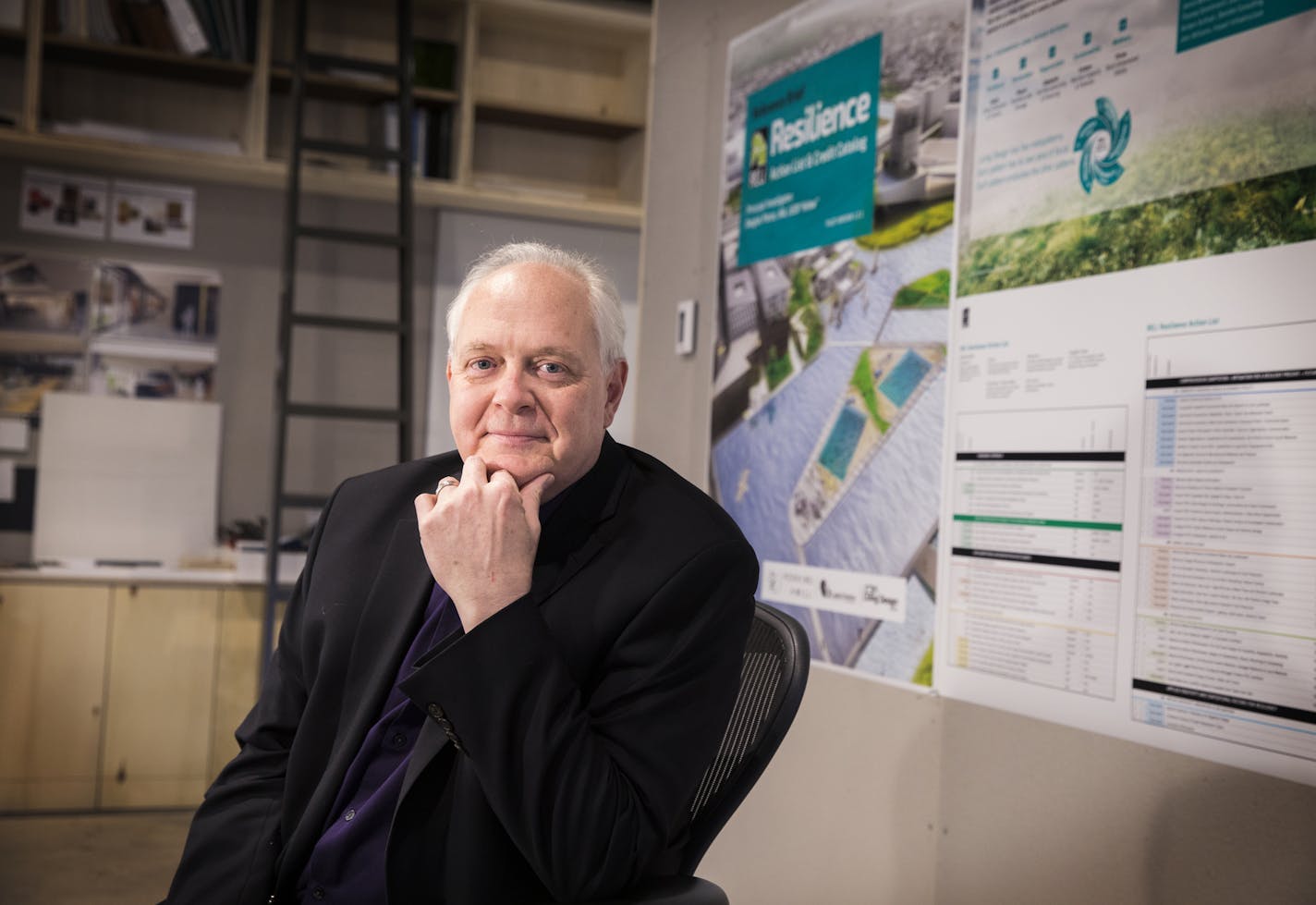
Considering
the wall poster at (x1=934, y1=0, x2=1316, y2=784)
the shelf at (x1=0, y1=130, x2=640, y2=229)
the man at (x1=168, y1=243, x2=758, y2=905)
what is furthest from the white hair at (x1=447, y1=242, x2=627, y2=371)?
the shelf at (x1=0, y1=130, x2=640, y2=229)

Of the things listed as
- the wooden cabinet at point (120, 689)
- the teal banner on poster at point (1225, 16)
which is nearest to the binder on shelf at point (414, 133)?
the wooden cabinet at point (120, 689)

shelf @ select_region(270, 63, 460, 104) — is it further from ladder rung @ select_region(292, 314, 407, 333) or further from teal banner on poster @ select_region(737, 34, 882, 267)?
teal banner on poster @ select_region(737, 34, 882, 267)

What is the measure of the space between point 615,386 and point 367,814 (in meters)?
0.59

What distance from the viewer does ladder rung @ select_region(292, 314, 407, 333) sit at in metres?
4.40

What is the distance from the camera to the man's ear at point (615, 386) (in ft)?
4.98

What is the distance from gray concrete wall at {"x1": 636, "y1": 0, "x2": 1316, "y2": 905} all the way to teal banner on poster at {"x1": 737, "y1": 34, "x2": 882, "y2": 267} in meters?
0.20

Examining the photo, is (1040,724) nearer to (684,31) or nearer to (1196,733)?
(1196,733)

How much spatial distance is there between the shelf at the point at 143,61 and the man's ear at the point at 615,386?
3491mm

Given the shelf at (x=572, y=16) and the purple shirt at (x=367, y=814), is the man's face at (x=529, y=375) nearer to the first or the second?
the purple shirt at (x=367, y=814)

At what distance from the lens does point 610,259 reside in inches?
205

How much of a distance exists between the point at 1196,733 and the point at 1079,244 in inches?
32.0

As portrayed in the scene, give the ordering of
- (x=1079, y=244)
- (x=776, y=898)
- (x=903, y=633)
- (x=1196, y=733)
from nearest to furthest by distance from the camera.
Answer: (x=1196, y=733) < (x=1079, y=244) < (x=903, y=633) < (x=776, y=898)

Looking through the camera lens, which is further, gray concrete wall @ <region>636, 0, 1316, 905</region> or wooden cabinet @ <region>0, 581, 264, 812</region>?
wooden cabinet @ <region>0, 581, 264, 812</region>

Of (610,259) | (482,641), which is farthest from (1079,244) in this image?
(610,259)
